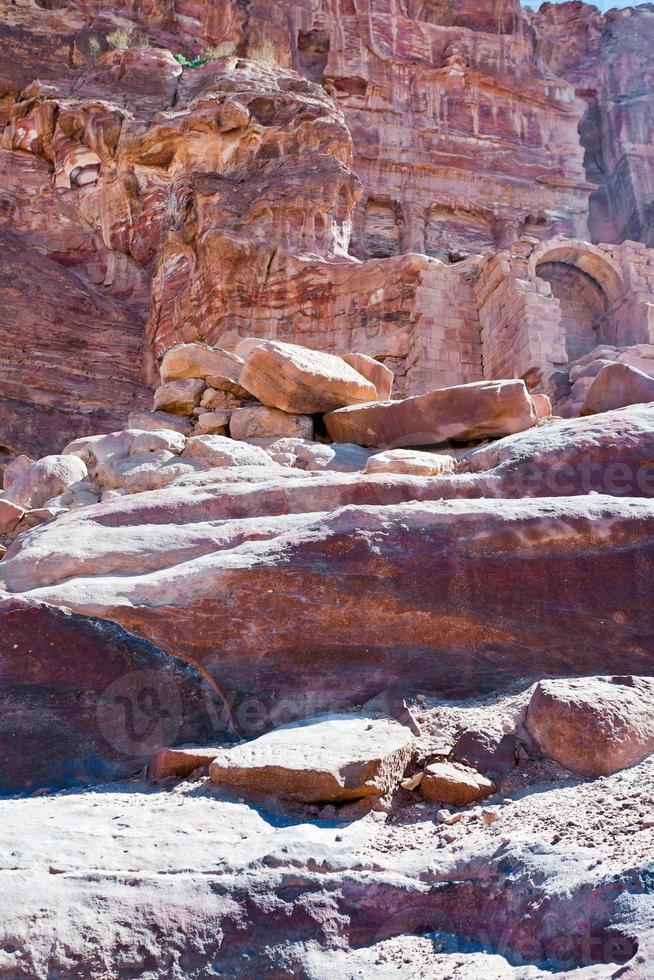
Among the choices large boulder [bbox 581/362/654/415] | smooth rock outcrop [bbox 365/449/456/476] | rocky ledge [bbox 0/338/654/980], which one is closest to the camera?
rocky ledge [bbox 0/338/654/980]

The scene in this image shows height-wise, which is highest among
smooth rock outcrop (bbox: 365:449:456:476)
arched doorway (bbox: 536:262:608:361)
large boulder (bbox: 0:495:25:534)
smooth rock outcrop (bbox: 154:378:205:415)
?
arched doorway (bbox: 536:262:608:361)

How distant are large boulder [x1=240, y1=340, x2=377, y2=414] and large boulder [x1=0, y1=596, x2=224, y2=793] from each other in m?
4.99

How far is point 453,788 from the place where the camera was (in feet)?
9.50

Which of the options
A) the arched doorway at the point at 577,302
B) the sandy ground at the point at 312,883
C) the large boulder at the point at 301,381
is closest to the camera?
the sandy ground at the point at 312,883

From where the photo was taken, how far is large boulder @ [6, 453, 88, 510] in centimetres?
750

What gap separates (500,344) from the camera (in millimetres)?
16000

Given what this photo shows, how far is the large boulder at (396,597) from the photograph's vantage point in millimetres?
3758

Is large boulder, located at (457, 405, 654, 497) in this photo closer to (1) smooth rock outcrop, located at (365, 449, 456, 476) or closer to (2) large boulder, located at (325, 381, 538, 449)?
(1) smooth rock outcrop, located at (365, 449, 456, 476)

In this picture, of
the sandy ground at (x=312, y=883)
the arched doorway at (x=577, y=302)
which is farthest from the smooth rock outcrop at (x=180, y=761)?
the arched doorway at (x=577, y=302)

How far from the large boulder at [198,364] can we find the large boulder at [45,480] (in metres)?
2.50

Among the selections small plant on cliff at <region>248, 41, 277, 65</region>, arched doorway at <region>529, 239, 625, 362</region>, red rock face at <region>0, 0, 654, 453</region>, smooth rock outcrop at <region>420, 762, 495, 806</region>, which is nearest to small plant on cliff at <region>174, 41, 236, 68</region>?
red rock face at <region>0, 0, 654, 453</region>

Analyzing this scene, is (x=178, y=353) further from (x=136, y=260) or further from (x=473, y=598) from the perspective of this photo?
(x=136, y=260)

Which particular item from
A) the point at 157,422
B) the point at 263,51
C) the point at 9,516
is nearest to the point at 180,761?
the point at 9,516

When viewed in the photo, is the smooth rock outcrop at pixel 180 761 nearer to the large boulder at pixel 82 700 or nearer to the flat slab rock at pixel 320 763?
the flat slab rock at pixel 320 763
